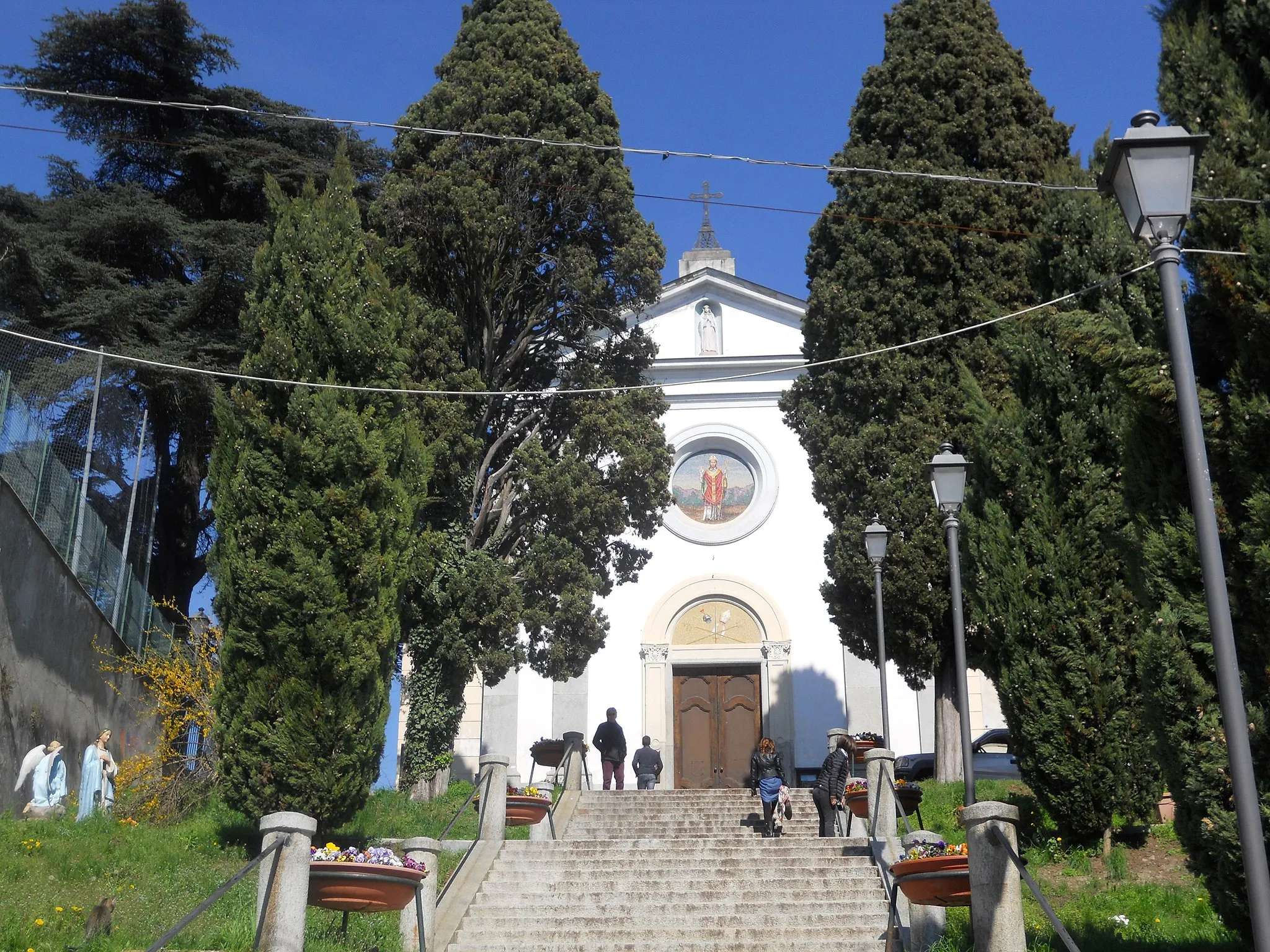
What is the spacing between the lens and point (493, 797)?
39.3 ft

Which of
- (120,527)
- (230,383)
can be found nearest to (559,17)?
(230,383)

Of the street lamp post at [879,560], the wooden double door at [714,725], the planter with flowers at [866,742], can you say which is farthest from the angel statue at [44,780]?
the wooden double door at [714,725]

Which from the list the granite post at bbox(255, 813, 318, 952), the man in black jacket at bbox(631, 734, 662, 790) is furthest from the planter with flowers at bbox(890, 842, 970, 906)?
the man in black jacket at bbox(631, 734, 662, 790)

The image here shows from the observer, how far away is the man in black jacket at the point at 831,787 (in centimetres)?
1318

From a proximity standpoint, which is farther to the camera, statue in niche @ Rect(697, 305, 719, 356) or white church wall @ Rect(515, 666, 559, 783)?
statue in niche @ Rect(697, 305, 719, 356)

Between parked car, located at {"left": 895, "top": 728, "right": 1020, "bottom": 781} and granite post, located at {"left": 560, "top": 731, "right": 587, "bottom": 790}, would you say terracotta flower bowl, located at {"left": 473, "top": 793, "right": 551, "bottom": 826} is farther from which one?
parked car, located at {"left": 895, "top": 728, "right": 1020, "bottom": 781}

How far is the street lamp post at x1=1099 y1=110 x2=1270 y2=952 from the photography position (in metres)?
4.89

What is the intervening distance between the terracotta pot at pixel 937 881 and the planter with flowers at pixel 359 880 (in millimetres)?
3112

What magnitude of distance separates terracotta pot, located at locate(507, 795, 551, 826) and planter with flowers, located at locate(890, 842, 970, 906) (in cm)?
503

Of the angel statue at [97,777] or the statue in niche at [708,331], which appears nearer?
the angel statue at [97,777]

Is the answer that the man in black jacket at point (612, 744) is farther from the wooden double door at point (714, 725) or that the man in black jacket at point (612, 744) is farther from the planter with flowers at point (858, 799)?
the planter with flowers at point (858, 799)

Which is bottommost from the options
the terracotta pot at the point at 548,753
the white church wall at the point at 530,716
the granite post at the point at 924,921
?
the granite post at the point at 924,921

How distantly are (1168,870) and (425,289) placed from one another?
11064mm

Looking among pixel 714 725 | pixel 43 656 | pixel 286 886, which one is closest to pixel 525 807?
pixel 286 886
